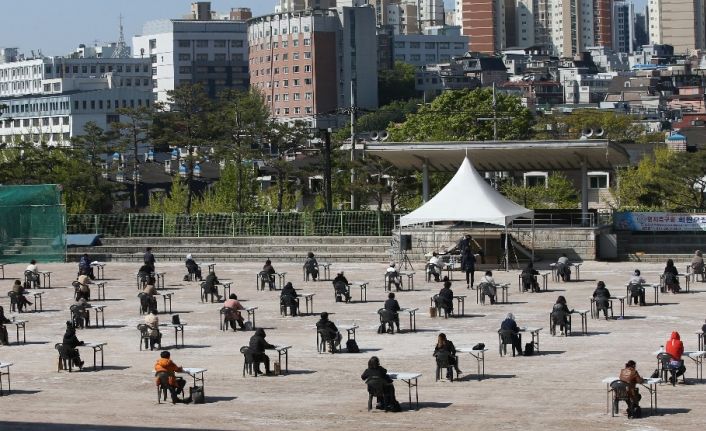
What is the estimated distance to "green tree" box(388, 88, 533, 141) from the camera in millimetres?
100188

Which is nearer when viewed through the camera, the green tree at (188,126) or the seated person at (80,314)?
the seated person at (80,314)

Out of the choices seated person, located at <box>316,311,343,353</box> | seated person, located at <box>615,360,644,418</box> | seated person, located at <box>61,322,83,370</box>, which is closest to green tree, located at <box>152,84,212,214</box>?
seated person, located at <box>316,311,343,353</box>

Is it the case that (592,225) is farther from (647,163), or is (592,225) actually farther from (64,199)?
(647,163)

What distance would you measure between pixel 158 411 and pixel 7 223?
36.2 metres

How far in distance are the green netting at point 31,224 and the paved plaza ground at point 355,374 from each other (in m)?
15.2

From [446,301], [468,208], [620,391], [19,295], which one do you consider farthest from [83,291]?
[620,391]

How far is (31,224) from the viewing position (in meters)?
61.1

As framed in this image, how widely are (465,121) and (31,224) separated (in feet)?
152

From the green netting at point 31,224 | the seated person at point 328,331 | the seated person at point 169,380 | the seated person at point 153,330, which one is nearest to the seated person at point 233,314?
the seated person at point 153,330

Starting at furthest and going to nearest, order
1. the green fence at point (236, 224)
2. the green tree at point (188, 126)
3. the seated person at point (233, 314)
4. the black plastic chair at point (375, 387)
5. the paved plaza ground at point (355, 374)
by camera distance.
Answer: the green tree at point (188, 126) < the green fence at point (236, 224) < the seated person at point (233, 314) < the black plastic chair at point (375, 387) < the paved plaza ground at point (355, 374)

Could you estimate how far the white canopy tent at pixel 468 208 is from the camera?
169 ft

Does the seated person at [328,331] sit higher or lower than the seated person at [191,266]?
lower

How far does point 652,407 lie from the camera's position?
26031mm

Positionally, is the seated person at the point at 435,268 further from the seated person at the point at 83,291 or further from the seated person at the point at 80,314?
the seated person at the point at 80,314
